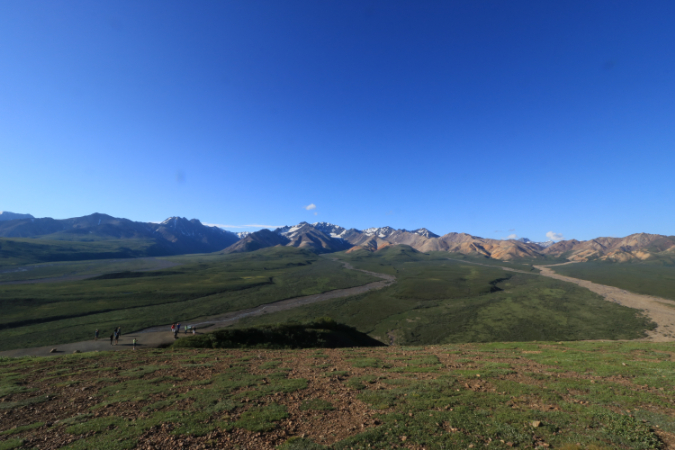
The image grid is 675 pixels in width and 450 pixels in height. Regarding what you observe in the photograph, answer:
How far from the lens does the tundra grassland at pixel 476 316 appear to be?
5653cm

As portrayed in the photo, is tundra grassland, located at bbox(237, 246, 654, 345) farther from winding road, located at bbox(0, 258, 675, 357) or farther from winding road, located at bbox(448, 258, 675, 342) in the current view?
winding road, located at bbox(0, 258, 675, 357)

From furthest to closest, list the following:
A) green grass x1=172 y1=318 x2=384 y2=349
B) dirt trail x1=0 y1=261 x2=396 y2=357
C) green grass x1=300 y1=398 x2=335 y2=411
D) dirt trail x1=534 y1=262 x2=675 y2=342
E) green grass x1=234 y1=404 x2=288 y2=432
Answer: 1. dirt trail x1=534 y1=262 x2=675 y2=342
2. dirt trail x1=0 y1=261 x2=396 y2=357
3. green grass x1=172 y1=318 x2=384 y2=349
4. green grass x1=300 y1=398 x2=335 y2=411
5. green grass x1=234 y1=404 x2=288 y2=432

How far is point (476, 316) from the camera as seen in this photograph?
7119cm

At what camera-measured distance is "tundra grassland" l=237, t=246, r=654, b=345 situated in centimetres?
5653

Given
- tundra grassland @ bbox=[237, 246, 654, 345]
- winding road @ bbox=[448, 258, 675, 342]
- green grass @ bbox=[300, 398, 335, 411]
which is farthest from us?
tundra grassland @ bbox=[237, 246, 654, 345]

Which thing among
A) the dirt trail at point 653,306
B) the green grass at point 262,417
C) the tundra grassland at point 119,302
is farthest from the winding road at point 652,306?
the tundra grassland at point 119,302

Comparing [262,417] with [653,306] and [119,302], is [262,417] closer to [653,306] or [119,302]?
[119,302]

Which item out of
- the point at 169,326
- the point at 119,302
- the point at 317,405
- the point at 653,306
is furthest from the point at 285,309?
the point at 653,306

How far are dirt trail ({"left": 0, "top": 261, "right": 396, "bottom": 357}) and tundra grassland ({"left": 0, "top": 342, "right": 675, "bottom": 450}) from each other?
1089 cm

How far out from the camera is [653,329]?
193 ft

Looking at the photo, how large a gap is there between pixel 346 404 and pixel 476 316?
7145cm

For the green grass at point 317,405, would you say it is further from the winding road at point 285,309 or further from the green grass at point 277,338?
the winding road at point 285,309

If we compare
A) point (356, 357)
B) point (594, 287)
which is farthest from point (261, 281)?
point (594, 287)

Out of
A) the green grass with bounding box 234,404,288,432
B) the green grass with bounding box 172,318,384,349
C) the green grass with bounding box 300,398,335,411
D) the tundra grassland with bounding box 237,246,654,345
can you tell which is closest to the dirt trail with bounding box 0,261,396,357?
the green grass with bounding box 172,318,384,349
